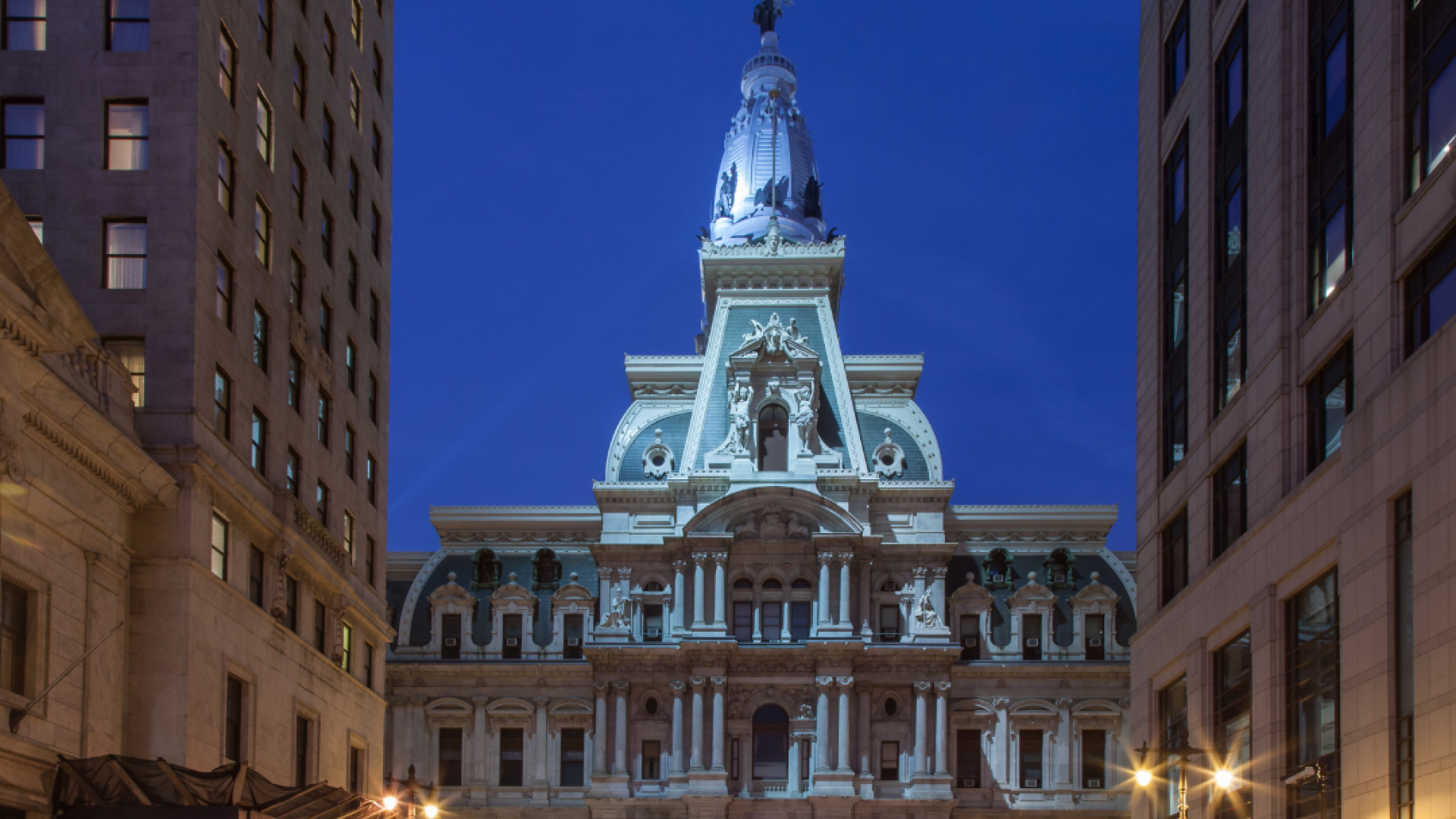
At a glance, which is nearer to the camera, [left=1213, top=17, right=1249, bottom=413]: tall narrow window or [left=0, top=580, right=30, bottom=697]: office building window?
[left=0, top=580, right=30, bottom=697]: office building window

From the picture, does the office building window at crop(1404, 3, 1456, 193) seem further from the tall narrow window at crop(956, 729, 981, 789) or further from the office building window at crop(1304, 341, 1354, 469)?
the tall narrow window at crop(956, 729, 981, 789)

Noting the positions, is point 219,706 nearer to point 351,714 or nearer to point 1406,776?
point 351,714

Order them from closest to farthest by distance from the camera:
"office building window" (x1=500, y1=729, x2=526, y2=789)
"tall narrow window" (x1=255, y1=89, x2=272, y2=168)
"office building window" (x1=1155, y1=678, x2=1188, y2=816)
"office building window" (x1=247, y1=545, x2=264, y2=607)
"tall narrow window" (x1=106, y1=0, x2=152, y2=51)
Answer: "tall narrow window" (x1=106, y1=0, x2=152, y2=51) → "office building window" (x1=247, y1=545, x2=264, y2=607) → "tall narrow window" (x1=255, y1=89, x2=272, y2=168) → "office building window" (x1=1155, y1=678, x2=1188, y2=816) → "office building window" (x1=500, y1=729, x2=526, y2=789)

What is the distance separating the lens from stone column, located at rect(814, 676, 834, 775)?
7962 cm

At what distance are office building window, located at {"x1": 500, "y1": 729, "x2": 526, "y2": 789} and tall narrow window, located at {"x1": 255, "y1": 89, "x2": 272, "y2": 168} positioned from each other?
150 feet

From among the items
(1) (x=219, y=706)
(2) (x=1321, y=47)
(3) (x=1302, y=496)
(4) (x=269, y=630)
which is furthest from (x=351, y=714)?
(2) (x=1321, y=47)

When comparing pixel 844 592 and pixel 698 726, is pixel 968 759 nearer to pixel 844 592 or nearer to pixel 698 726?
pixel 844 592

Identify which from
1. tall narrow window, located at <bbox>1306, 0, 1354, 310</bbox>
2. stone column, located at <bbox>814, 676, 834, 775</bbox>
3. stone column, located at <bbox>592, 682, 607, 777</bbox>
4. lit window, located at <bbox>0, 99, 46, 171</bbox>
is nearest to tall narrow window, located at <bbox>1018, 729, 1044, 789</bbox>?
stone column, located at <bbox>814, 676, 834, 775</bbox>

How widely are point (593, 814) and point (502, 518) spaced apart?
16732 millimetres

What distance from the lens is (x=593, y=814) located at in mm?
80250

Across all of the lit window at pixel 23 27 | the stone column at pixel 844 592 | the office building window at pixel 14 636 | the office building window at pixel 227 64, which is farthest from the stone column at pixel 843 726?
the office building window at pixel 14 636

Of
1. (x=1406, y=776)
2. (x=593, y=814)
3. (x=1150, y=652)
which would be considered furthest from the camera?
(x=593, y=814)

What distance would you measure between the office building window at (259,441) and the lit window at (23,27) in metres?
10.0

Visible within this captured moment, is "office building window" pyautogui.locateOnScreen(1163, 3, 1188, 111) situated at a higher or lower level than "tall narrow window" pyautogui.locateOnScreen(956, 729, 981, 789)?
higher
